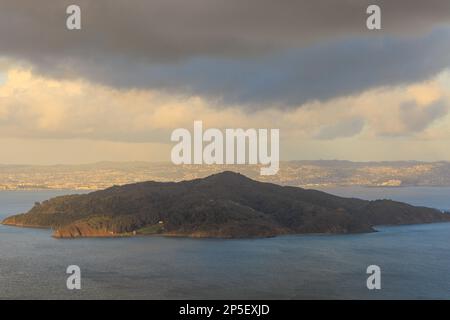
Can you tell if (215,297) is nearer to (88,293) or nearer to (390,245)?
(88,293)

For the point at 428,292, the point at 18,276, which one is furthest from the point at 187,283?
the point at 428,292

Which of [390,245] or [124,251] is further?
[390,245]

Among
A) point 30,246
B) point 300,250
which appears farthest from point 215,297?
point 30,246

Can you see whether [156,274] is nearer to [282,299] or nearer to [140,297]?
[140,297]
